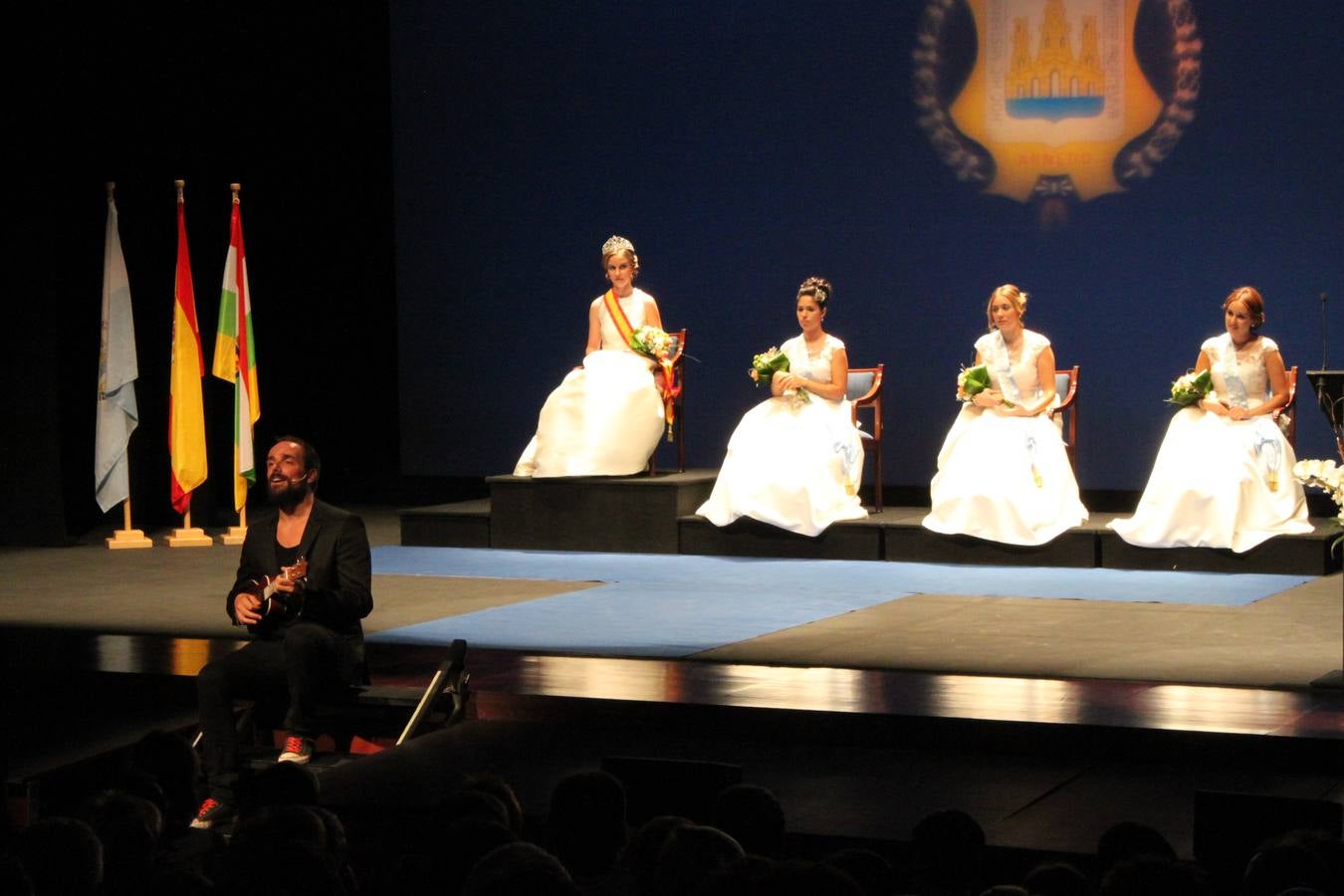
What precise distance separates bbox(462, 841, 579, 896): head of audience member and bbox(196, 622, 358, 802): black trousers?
6.62 feet

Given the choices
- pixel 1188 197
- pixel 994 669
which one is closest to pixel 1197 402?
pixel 1188 197

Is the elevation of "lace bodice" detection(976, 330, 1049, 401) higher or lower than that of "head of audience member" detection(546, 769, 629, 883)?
higher

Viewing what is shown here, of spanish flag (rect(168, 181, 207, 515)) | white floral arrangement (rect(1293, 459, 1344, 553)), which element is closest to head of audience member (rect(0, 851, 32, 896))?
white floral arrangement (rect(1293, 459, 1344, 553))

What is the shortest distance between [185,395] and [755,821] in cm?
721

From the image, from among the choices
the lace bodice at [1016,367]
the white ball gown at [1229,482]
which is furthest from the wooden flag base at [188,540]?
the white ball gown at [1229,482]

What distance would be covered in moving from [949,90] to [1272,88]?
5.20 feet

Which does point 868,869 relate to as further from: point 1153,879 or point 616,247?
point 616,247

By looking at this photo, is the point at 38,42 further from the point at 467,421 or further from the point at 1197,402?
the point at 1197,402

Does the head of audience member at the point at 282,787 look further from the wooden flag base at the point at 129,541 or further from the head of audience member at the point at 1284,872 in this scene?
the wooden flag base at the point at 129,541

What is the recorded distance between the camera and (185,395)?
9.95 metres

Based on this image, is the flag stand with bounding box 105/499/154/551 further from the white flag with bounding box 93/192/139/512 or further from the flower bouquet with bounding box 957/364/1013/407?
the flower bouquet with bounding box 957/364/1013/407

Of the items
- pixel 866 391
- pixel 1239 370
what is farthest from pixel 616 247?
pixel 1239 370

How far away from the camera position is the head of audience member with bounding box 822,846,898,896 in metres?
2.70

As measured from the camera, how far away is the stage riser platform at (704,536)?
8.31m
